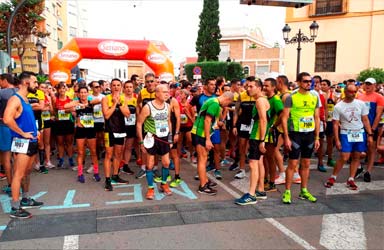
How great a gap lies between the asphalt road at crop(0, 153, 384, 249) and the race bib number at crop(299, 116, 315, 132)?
Answer: 1.17 m

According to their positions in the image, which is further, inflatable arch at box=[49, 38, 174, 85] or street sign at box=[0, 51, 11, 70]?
inflatable arch at box=[49, 38, 174, 85]

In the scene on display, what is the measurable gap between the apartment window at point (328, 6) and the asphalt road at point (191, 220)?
2139 centimetres

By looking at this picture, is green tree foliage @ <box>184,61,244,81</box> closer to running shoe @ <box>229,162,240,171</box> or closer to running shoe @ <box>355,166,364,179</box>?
running shoe @ <box>229,162,240,171</box>

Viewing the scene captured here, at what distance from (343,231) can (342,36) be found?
918 inches

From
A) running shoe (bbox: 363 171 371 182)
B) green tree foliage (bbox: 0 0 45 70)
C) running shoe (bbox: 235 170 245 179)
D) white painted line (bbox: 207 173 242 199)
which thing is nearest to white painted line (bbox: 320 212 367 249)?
white painted line (bbox: 207 173 242 199)

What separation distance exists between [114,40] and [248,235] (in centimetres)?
1362

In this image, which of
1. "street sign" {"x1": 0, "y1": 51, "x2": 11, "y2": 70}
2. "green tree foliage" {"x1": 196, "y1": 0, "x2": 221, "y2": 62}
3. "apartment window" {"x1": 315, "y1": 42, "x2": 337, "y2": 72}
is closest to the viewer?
"street sign" {"x1": 0, "y1": 51, "x2": 11, "y2": 70}

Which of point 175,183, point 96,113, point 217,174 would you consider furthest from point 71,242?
point 217,174

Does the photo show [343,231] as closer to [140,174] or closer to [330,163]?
[330,163]

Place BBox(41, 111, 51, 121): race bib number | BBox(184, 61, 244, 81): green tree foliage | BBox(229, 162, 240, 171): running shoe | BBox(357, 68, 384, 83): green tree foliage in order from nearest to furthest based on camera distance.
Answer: BBox(229, 162, 240, 171): running shoe → BBox(41, 111, 51, 121): race bib number → BBox(357, 68, 384, 83): green tree foliage → BBox(184, 61, 244, 81): green tree foliage

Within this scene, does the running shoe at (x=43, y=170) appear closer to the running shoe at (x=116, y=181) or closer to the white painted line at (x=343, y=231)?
the running shoe at (x=116, y=181)

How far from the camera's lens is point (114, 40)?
15.8m

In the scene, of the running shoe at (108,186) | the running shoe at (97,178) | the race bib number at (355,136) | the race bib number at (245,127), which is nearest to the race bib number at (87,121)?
the running shoe at (97,178)

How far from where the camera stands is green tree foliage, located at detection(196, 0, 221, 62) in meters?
38.7
